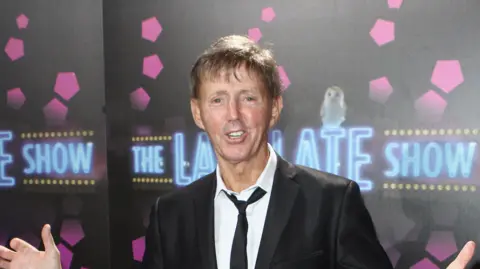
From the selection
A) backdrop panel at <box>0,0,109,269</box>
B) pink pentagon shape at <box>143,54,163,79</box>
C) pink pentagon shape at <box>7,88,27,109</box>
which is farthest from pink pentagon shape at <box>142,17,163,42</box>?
pink pentagon shape at <box>7,88,27,109</box>

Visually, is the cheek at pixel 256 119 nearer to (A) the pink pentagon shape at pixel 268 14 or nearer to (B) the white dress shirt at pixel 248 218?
(B) the white dress shirt at pixel 248 218

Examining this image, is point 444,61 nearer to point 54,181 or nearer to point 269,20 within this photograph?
point 269,20

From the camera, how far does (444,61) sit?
2.27m

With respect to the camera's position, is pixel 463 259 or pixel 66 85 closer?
pixel 463 259

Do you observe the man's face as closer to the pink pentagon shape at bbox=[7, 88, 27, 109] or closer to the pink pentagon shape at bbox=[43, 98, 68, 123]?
the pink pentagon shape at bbox=[43, 98, 68, 123]

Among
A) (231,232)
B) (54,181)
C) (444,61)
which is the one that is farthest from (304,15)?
(54,181)

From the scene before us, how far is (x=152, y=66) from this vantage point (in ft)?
9.63

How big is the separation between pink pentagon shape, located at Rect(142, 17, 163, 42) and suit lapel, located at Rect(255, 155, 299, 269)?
4.92 feet

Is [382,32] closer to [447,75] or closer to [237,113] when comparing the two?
[447,75]

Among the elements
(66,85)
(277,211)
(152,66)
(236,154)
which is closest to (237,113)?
(236,154)

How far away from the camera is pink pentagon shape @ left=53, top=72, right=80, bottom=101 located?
3088 mm

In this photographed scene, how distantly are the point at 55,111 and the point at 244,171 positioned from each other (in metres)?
1.85

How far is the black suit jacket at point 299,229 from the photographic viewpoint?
5.16 feet

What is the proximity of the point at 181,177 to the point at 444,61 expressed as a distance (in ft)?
4.93
